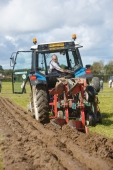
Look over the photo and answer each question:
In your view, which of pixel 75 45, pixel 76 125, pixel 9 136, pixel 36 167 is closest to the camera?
pixel 36 167

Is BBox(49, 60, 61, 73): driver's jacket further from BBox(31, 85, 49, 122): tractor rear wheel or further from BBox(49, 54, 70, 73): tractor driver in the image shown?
BBox(31, 85, 49, 122): tractor rear wheel

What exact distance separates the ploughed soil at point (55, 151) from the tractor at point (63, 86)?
0.99m

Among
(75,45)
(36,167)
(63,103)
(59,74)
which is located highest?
(75,45)

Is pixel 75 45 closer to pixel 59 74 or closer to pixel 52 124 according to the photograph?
pixel 59 74

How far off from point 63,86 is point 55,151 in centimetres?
381

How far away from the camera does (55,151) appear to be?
21.0 ft

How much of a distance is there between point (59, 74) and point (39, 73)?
0.59 metres

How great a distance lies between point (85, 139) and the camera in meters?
7.64

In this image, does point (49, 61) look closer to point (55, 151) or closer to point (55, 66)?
point (55, 66)

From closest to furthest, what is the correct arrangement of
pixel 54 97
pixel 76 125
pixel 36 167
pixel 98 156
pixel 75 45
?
pixel 36 167 < pixel 98 156 < pixel 76 125 < pixel 54 97 < pixel 75 45

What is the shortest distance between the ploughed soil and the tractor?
3.26 feet

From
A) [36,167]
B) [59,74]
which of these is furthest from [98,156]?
[59,74]

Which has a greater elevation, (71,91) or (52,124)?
(71,91)

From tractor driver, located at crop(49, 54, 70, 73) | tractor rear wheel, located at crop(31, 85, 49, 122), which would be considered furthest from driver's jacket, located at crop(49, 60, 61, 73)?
tractor rear wheel, located at crop(31, 85, 49, 122)
